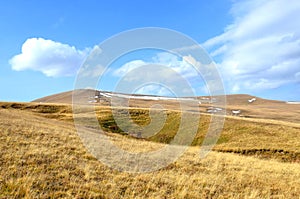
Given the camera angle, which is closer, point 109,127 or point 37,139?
point 37,139

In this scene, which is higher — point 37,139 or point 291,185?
point 37,139

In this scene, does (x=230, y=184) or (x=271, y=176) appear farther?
(x=271, y=176)

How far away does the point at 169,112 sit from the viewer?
64.5 m

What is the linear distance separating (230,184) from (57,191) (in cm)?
982

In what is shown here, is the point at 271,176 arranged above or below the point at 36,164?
below

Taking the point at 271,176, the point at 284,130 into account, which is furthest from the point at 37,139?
the point at 284,130

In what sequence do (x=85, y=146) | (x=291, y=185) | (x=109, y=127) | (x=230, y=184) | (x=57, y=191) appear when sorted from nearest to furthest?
(x=57, y=191), (x=230, y=184), (x=291, y=185), (x=85, y=146), (x=109, y=127)

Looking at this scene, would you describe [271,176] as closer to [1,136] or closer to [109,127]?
[1,136]

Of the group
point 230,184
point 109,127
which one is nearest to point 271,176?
point 230,184

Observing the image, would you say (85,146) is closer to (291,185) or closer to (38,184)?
(38,184)

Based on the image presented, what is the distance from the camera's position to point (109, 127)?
54.7 m

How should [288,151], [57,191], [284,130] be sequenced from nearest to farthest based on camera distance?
[57,191] → [288,151] → [284,130]

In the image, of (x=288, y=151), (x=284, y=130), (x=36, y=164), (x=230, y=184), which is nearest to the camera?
(x=36, y=164)

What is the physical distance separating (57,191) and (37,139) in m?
10.6
